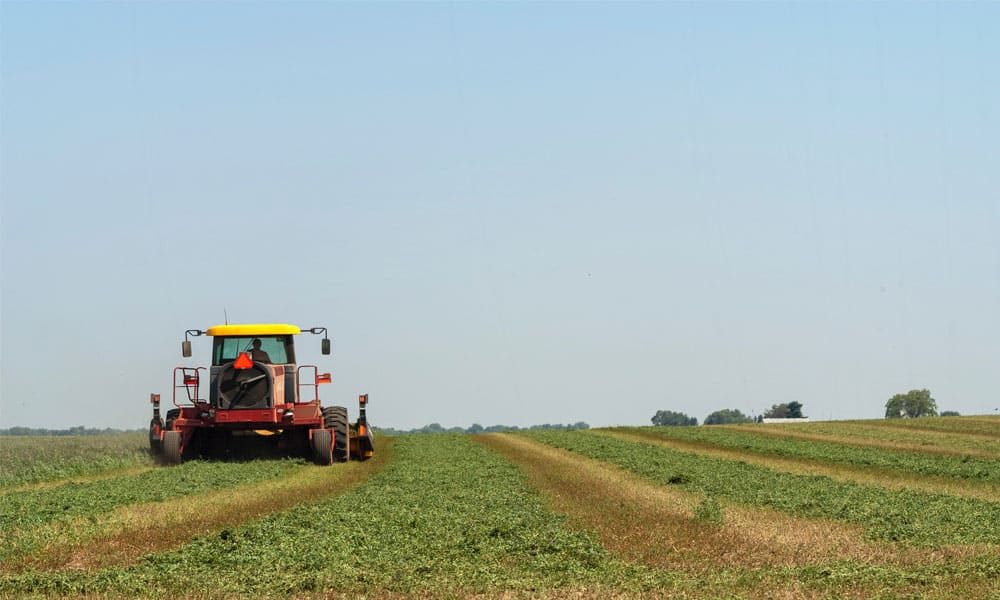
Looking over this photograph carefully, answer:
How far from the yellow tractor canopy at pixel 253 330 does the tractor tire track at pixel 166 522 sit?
687cm

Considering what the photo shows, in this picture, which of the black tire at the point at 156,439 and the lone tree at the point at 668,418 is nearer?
the black tire at the point at 156,439

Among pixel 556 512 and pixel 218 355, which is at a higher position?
pixel 218 355

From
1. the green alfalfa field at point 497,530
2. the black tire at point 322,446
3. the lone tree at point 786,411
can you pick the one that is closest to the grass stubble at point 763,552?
the green alfalfa field at point 497,530

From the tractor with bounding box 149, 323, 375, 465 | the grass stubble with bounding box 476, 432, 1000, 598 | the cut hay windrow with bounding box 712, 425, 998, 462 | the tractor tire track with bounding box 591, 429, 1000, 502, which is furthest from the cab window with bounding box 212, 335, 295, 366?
the cut hay windrow with bounding box 712, 425, 998, 462

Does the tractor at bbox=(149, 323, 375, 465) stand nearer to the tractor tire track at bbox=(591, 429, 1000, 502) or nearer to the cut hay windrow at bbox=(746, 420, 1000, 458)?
the tractor tire track at bbox=(591, 429, 1000, 502)

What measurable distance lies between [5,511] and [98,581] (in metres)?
7.56

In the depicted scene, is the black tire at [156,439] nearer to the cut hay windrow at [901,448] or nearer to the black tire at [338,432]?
the black tire at [338,432]

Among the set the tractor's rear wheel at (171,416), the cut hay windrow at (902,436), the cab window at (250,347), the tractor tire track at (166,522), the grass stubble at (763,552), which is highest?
the cab window at (250,347)

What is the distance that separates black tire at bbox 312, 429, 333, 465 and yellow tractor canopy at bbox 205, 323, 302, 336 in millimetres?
3285

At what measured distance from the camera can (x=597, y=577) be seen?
42.6 feet

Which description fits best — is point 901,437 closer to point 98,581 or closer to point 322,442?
point 322,442

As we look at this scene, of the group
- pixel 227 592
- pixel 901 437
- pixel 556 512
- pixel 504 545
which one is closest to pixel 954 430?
pixel 901 437

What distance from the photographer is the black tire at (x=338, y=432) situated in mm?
32125

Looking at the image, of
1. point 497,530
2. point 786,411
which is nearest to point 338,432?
point 497,530
